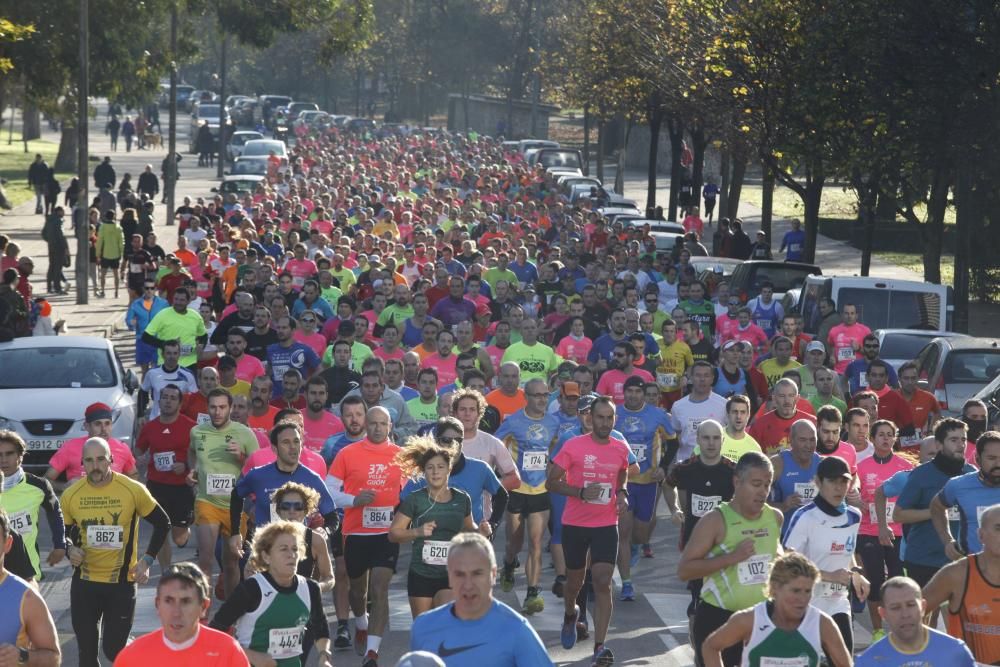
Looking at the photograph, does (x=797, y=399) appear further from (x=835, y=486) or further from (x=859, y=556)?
(x=835, y=486)

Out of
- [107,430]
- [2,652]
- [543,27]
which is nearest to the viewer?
[2,652]

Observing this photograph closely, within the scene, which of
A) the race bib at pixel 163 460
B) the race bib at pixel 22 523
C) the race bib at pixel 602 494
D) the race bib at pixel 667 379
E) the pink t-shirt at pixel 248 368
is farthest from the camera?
the race bib at pixel 667 379

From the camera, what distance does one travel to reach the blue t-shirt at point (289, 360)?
17.9 meters

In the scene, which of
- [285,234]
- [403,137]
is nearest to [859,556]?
[285,234]

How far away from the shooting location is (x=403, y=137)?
73.3 m

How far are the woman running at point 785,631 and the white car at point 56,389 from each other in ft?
35.9

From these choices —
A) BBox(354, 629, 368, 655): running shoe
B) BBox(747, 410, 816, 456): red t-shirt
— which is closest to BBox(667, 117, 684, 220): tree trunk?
BBox(747, 410, 816, 456): red t-shirt

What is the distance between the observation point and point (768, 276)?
2611cm

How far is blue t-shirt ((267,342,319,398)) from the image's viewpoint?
17.9 metres

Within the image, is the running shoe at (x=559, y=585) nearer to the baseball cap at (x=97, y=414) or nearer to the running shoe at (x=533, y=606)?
the running shoe at (x=533, y=606)

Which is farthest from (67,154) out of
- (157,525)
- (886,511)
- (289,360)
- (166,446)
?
(886,511)

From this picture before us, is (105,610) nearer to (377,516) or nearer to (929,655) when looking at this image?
(377,516)

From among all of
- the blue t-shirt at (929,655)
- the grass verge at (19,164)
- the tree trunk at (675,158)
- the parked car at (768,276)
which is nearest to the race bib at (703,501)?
the blue t-shirt at (929,655)

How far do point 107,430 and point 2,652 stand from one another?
15.9 feet
